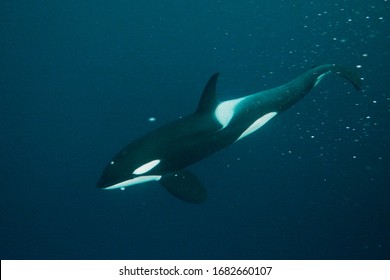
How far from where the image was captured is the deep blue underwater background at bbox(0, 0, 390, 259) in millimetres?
9391

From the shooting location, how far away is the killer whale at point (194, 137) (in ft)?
16.8

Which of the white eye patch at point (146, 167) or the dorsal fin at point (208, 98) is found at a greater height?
the dorsal fin at point (208, 98)

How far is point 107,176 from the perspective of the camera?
5188mm

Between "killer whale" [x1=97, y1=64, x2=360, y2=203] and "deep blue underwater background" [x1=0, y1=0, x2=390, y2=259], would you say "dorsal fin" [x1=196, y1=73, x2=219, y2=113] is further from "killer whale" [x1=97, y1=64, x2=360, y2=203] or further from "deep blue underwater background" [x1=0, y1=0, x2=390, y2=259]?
"deep blue underwater background" [x1=0, y1=0, x2=390, y2=259]

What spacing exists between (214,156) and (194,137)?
4106 mm

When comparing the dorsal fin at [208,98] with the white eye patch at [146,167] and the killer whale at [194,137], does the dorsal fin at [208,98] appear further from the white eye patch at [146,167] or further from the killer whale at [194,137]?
the white eye patch at [146,167]

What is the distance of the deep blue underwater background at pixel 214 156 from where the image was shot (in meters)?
9.39

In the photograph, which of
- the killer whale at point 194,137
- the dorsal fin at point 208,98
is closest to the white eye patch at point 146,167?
the killer whale at point 194,137

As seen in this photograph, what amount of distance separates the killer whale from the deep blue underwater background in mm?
3519

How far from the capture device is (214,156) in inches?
364

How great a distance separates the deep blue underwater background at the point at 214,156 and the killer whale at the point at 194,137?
3519 millimetres

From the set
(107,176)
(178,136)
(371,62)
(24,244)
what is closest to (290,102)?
(178,136)

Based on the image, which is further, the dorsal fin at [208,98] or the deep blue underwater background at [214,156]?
the deep blue underwater background at [214,156]

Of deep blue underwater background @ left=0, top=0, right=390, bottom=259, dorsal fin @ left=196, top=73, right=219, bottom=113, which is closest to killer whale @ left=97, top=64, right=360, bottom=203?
dorsal fin @ left=196, top=73, right=219, bottom=113
